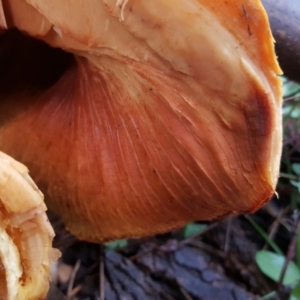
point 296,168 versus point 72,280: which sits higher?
point 296,168

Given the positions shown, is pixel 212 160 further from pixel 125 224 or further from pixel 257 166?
pixel 125 224

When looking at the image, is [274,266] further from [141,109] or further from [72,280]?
[141,109]

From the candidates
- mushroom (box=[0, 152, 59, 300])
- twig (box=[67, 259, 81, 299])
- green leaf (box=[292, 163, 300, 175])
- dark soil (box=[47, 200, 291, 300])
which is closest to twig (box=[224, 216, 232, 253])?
dark soil (box=[47, 200, 291, 300])

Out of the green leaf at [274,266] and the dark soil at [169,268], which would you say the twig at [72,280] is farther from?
the green leaf at [274,266]

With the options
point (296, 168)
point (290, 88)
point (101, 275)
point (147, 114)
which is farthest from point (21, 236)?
point (290, 88)

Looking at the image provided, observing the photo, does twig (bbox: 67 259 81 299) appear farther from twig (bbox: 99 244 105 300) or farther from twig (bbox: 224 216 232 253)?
twig (bbox: 224 216 232 253)

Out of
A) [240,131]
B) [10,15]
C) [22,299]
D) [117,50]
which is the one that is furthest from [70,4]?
[22,299]
